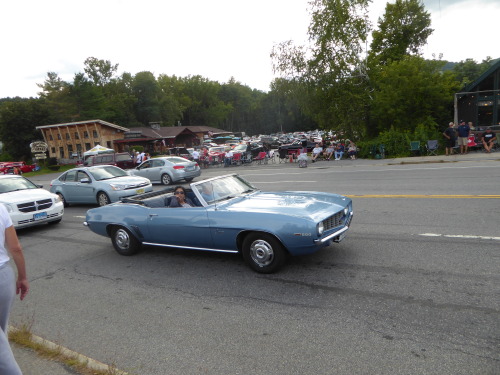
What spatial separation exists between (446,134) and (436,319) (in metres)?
19.1

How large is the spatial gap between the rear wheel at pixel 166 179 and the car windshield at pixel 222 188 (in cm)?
1221

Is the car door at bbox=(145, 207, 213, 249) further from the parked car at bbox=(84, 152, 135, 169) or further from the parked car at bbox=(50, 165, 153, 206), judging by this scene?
the parked car at bbox=(84, 152, 135, 169)

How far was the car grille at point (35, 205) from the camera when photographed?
9412mm

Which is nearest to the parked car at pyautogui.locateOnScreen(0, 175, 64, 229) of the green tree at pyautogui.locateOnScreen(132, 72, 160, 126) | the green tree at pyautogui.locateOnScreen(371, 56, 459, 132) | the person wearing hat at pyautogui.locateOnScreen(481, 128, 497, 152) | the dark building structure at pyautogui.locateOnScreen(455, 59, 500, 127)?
the person wearing hat at pyautogui.locateOnScreen(481, 128, 497, 152)

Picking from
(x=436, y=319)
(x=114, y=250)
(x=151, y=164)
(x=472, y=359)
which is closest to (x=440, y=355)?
(x=472, y=359)

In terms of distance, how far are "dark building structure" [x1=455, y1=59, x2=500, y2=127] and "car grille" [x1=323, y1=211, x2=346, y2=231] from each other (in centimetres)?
2575

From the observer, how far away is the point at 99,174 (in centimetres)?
1316

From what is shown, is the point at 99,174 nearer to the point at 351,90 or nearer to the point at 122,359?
the point at 122,359

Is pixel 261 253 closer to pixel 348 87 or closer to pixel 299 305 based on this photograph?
pixel 299 305

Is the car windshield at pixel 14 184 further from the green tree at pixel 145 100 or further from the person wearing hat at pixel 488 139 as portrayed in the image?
the green tree at pixel 145 100

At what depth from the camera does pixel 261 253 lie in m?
5.23

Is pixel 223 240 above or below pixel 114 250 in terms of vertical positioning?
above

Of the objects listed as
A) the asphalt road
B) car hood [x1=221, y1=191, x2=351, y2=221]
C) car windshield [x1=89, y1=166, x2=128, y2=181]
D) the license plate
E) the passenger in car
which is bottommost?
the asphalt road

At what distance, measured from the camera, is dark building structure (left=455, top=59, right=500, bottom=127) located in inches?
1053
